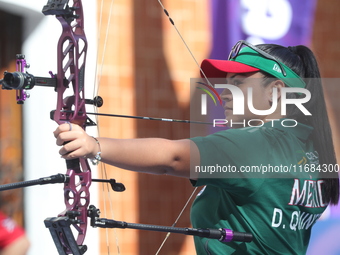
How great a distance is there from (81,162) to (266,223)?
65 centimetres

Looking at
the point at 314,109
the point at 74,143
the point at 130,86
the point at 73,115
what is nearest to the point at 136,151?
the point at 74,143

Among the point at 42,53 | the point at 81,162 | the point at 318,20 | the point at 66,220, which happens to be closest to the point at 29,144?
the point at 42,53

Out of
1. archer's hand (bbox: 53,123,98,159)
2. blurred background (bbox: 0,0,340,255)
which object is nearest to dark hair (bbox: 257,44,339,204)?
archer's hand (bbox: 53,123,98,159)

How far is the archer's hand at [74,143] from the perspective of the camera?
5.48ft

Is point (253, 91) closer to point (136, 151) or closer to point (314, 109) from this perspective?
point (314, 109)

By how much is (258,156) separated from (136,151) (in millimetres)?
413

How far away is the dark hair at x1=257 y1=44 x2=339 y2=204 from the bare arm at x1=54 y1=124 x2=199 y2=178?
0.56 meters

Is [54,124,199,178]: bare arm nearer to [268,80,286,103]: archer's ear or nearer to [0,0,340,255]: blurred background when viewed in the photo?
[268,80,286,103]: archer's ear

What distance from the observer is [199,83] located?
3.80 metres

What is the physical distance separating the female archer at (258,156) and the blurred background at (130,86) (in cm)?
119

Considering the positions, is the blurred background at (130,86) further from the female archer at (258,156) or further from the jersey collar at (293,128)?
the jersey collar at (293,128)

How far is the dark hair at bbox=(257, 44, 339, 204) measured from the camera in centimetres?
224

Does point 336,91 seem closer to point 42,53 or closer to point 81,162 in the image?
point 42,53

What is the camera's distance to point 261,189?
1976 millimetres
